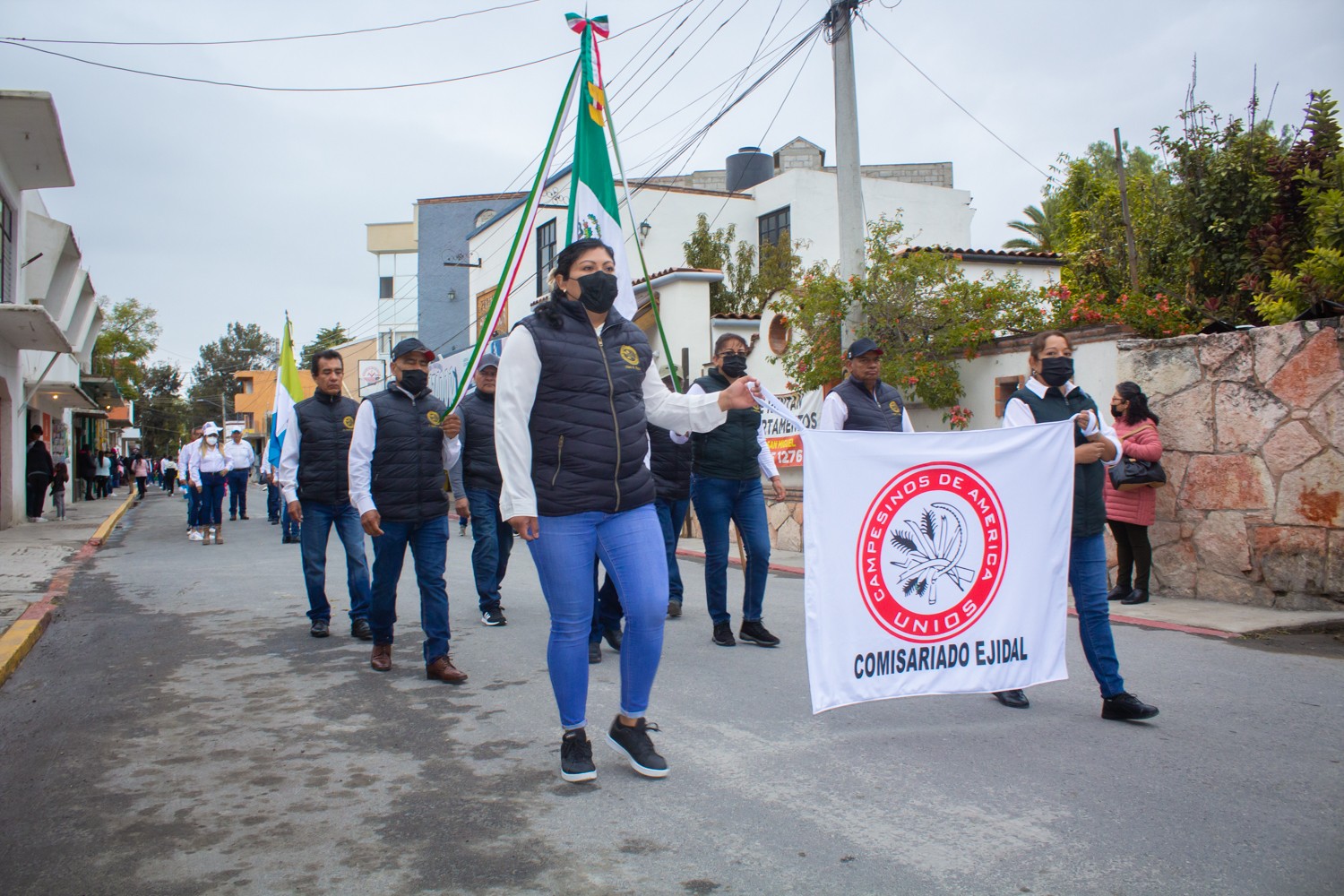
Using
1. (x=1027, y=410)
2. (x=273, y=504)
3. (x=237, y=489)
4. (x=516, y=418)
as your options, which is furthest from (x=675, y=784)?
(x=237, y=489)

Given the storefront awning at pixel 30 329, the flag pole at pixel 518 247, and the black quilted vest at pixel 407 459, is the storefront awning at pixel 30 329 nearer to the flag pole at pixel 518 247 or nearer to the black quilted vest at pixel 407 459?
the black quilted vest at pixel 407 459

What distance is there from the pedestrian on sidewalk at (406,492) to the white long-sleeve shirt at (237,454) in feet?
38.9

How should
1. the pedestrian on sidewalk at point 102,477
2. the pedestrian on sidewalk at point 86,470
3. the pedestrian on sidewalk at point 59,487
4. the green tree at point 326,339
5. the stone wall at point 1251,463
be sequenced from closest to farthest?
the stone wall at point 1251,463 < the pedestrian on sidewalk at point 59,487 < the pedestrian on sidewalk at point 86,470 < the pedestrian on sidewalk at point 102,477 < the green tree at point 326,339

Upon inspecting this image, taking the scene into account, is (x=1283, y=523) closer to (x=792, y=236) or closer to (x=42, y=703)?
→ (x=42, y=703)

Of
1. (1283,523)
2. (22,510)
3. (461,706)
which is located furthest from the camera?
(22,510)

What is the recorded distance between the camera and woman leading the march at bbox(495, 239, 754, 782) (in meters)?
3.83

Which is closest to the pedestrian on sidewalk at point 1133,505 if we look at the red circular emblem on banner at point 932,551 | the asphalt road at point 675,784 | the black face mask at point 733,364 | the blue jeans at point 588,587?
the asphalt road at point 675,784

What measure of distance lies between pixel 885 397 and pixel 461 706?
3113mm

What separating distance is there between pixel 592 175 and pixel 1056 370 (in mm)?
2578

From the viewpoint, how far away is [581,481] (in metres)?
3.83

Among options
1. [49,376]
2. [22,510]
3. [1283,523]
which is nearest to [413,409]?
[1283,523]

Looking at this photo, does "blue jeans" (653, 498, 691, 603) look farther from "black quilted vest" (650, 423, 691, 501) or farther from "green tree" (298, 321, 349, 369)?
"green tree" (298, 321, 349, 369)

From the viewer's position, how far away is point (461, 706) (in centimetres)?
511

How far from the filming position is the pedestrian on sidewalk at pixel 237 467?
56.0ft
